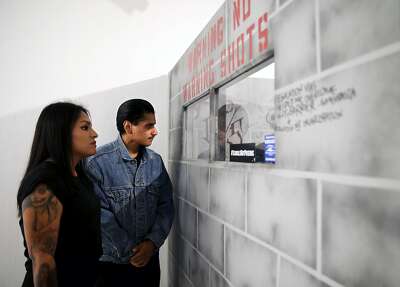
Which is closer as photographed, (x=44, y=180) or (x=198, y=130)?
(x=44, y=180)

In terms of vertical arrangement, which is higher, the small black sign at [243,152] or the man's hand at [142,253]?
the small black sign at [243,152]

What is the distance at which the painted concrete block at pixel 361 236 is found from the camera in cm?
62

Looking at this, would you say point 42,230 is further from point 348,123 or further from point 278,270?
point 348,123

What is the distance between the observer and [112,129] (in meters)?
2.69

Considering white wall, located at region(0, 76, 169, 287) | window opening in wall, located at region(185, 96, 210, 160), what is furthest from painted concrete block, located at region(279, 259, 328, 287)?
white wall, located at region(0, 76, 169, 287)

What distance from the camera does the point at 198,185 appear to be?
6.45 ft

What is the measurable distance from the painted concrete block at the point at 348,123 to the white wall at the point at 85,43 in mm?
2027

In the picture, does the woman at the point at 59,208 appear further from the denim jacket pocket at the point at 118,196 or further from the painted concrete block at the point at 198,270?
the painted concrete block at the point at 198,270

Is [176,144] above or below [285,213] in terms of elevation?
above

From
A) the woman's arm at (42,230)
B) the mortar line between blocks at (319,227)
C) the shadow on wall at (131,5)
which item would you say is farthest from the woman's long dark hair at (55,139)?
the shadow on wall at (131,5)

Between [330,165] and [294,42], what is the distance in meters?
0.42

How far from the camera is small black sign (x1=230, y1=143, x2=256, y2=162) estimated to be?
1.32m

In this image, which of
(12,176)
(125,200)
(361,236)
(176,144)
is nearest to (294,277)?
(361,236)

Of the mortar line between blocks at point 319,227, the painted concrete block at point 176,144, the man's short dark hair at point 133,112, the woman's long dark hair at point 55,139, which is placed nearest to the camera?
the mortar line between blocks at point 319,227
